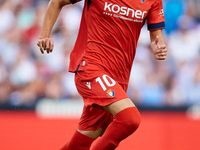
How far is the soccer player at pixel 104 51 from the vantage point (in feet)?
10.4

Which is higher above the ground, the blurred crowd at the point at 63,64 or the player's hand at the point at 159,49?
the player's hand at the point at 159,49

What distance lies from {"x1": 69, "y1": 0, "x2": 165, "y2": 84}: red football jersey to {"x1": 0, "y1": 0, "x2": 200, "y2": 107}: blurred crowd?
4.97 metres

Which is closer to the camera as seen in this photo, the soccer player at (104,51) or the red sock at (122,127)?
the red sock at (122,127)

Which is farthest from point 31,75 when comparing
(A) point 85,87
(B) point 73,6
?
(A) point 85,87

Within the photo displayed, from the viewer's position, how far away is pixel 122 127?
9.78 ft

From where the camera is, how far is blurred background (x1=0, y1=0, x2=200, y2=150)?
27.8ft

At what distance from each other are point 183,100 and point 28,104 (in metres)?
3.56

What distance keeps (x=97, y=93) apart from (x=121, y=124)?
0.36 m

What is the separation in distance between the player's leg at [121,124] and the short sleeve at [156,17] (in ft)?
2.89

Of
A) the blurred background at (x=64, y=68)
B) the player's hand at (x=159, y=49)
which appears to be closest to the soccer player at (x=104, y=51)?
the player's hand at (x=159, y=49)

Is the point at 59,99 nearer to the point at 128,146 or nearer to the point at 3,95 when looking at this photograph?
the point at 3,95

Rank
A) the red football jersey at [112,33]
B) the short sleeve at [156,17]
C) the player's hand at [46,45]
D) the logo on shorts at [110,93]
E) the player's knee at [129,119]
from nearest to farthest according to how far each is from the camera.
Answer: the player's knee at [129,119]
the logo on shorts at [110,93]
the player's hand at [46,45]
the red football jersey at [112,33]
the short sleeve at [156,17]

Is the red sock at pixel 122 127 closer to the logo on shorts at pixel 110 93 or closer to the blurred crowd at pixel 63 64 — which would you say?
the logo on shorts at pixel 110 93

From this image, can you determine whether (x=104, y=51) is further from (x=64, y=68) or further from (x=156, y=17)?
(x=64, y=68)
